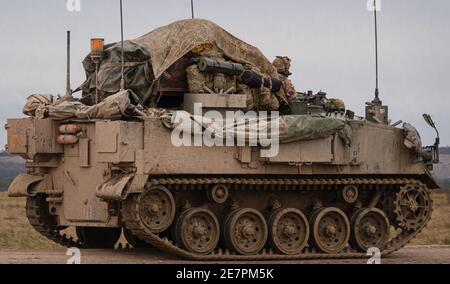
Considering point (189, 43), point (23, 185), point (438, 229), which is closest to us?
point (189, 43)

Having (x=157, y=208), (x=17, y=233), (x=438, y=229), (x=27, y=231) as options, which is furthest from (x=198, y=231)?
(x=438, y=229)

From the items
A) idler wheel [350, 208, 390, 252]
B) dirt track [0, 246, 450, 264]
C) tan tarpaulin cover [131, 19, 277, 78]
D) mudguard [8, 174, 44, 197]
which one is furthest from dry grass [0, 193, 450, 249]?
tan tarpaulin cover [131, 19, 277, 78]

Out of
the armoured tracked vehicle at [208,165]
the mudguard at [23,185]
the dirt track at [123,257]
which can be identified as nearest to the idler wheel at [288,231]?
the armoured tracked vehicle at [208,165]

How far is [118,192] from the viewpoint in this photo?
1098 inches

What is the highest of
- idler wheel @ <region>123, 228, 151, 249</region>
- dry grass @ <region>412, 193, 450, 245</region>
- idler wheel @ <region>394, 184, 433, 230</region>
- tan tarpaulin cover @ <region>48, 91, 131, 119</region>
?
tan tarpaulin cover @ <region>48, 91, 131, 119</region>

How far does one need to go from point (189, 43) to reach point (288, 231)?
409 cm

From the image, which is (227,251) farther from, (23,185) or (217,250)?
(23,185)

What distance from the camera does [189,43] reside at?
30.6 metres

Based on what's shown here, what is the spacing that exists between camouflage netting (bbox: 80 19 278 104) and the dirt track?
313 cm

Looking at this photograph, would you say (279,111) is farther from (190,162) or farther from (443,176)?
(443,176)

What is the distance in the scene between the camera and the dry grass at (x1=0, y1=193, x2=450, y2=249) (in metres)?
36.8

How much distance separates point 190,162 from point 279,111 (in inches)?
144

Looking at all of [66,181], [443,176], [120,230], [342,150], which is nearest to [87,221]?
[66,181]

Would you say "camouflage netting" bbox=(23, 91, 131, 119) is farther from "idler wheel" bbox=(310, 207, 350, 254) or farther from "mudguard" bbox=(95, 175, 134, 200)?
"idler wheel" bbox=(310, 207, 350, 254)
